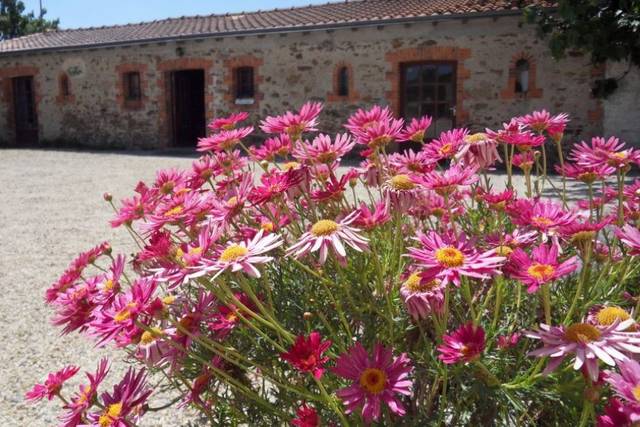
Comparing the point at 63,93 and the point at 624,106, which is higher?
the point at 63,93

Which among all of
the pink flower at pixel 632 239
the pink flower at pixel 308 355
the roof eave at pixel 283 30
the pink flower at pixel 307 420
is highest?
the roof eave at pixel 283 30

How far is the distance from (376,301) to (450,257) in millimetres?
405

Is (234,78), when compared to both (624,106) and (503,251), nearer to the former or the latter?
(624,106)

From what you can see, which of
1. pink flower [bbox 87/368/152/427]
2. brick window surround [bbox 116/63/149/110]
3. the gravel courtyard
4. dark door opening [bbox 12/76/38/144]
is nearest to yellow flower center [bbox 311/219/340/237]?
pink flower [bbox 87/368/152/427]

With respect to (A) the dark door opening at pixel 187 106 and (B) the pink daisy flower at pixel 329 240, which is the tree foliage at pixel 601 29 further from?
(A) the dark door opening at pixel 187 106

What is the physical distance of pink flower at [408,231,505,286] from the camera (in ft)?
3.31

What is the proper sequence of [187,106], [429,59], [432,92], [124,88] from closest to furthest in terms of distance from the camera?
[429,59]
[432,92]
[124,88]
[187,106]

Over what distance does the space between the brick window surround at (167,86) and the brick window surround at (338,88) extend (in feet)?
11.3

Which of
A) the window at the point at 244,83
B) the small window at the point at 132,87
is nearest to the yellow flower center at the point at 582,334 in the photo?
the window at the point at 244,83

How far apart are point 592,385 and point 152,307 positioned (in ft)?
2.79

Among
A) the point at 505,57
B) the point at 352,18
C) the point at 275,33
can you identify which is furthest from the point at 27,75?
the point at 505,57

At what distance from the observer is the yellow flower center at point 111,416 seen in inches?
49.4

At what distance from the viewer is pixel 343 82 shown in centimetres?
1298

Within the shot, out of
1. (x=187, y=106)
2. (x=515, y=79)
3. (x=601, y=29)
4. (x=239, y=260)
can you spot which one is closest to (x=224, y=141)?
(x=239, y=260)
